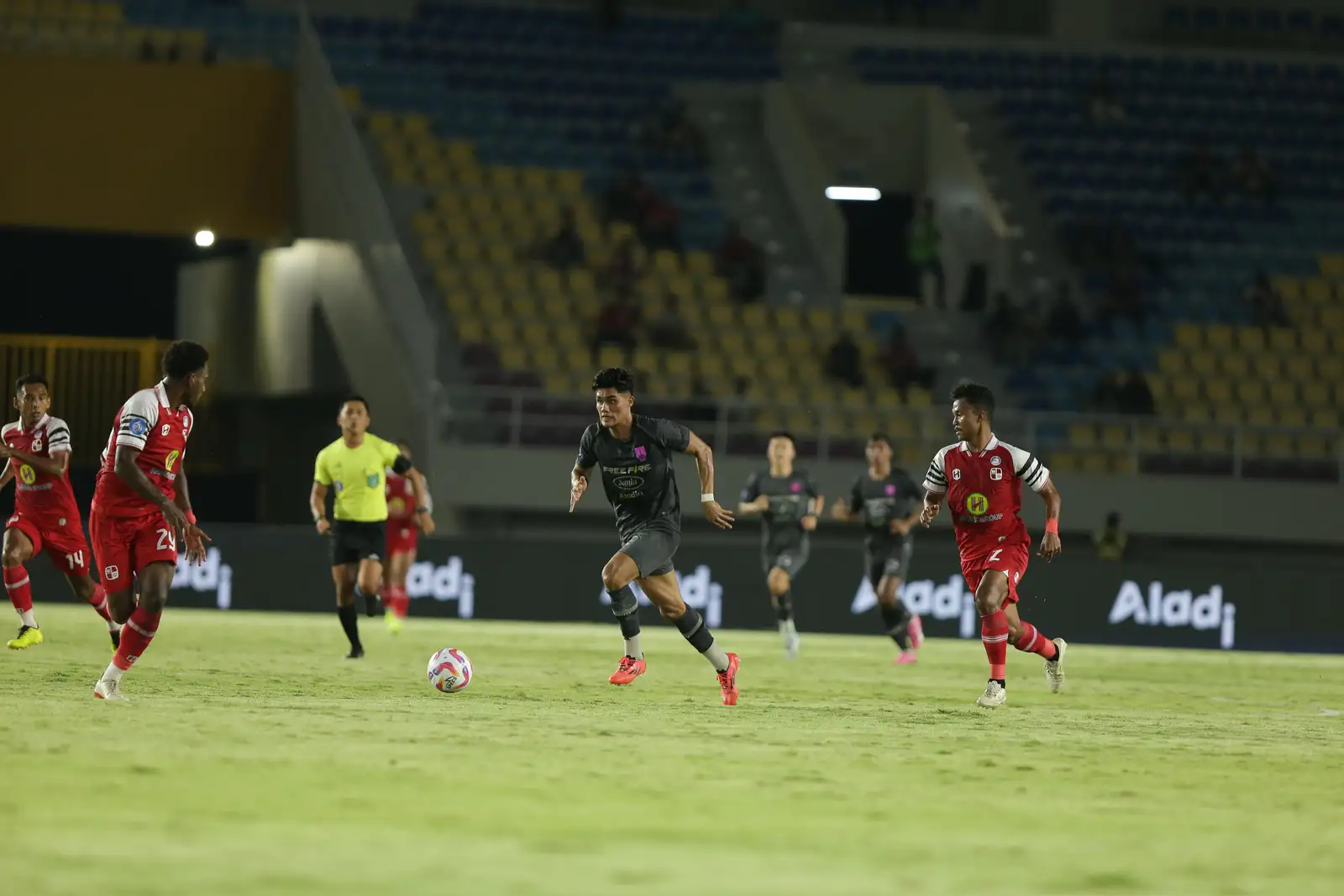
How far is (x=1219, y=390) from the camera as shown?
109 ft

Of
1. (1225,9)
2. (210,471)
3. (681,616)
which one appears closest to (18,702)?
(681,616)

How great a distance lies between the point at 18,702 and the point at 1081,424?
22103 mm

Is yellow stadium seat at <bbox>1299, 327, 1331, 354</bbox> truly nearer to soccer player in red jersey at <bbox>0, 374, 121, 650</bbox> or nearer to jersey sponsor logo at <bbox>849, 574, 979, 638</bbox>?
jersey sponsor logo at <bbox>849, 574, 979, 638</bbox>

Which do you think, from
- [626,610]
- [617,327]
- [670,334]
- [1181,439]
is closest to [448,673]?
[626,610]

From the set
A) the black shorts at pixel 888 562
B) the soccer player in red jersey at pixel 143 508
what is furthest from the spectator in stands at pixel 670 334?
the soccer player in red jersey at pixel 143 508

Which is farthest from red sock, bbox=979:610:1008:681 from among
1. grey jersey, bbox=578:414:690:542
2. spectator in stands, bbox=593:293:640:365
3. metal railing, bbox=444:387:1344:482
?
spectator in stands, bbox=593:293:640:365

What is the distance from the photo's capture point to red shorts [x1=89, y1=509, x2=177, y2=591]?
12.4m

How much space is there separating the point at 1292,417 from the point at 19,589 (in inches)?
832

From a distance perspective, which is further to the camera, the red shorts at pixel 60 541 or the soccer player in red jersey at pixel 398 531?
the soccer player in red jersey at pixel 398 531

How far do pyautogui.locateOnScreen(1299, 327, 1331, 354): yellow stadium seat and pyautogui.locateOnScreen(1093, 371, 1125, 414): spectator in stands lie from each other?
13.4 ft

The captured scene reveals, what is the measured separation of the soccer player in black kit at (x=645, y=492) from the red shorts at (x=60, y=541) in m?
5.51

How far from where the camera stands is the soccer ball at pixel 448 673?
559 inches

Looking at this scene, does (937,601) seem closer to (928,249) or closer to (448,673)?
(928,249)

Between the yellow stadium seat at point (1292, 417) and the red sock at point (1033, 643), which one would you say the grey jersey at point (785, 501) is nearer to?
the red sock at point (1033, 643)
